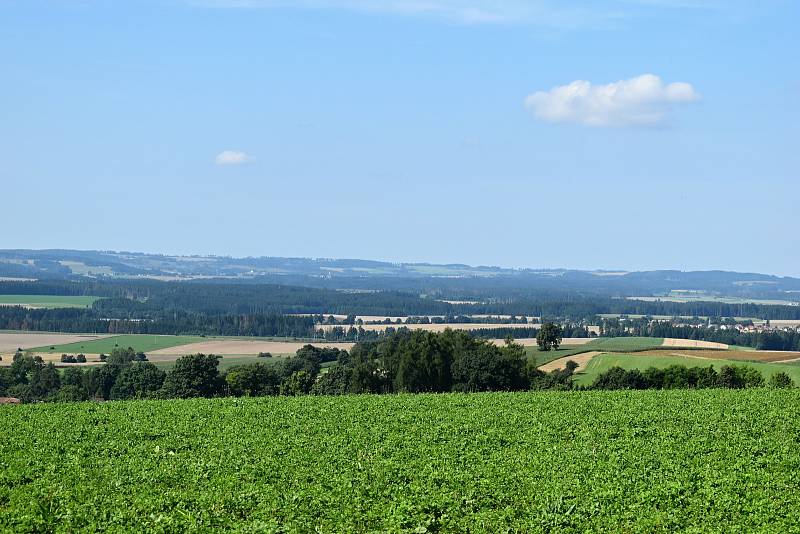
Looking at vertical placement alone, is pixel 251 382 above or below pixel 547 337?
below

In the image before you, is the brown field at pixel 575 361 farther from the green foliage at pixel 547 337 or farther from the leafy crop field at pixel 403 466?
the leafy crop field at pixel 403 466

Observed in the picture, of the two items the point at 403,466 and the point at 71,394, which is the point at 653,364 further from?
the point at 403,466

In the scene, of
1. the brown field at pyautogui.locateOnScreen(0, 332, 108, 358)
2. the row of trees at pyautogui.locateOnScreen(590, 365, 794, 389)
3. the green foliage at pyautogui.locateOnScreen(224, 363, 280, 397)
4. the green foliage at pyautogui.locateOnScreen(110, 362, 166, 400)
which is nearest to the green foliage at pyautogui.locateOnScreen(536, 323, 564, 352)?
the green foliage at pyautogui.locateOnScreen(224, 363, 280, 397)

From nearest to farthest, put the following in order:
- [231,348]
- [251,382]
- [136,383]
A: [136,383], [251,382], [231,348]

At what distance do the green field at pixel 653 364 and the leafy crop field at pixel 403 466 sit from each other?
3650 centimetres

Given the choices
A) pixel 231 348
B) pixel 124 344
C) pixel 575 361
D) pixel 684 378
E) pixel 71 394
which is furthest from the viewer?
pixel 124 344

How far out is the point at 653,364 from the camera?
85.1m

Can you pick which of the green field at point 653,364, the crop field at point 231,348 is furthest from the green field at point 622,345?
the crop field at point 231,348

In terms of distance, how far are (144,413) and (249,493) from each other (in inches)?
575

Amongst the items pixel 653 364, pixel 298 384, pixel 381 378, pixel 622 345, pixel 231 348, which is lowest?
pixel 231 348

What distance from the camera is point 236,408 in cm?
3988

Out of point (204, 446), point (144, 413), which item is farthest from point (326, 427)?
point (144, 413)

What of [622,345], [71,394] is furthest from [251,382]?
[622,345]

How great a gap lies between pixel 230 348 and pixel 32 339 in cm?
3607
